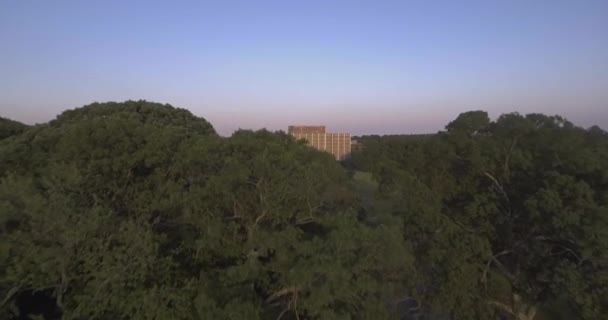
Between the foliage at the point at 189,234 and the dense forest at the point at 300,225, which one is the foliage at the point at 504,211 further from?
the foliage at the point at 189,234

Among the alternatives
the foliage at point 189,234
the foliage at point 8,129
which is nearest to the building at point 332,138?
the foliage at point 8,129

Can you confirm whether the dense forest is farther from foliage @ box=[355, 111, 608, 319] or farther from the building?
the building

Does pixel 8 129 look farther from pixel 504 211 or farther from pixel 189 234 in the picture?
pixel 504 211

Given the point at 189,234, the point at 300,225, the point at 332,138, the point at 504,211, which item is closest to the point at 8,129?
the point at 189,234

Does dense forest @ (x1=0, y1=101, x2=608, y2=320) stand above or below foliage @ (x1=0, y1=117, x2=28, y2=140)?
below

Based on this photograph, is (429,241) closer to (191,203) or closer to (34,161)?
(191,203)

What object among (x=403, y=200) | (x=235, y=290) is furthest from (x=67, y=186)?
(x=403, y=200)

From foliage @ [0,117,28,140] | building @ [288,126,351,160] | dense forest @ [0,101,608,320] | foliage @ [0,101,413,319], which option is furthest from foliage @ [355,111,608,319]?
building @ [288,126,351,160]

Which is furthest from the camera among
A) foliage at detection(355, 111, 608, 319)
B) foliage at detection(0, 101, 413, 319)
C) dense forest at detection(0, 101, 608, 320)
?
foliage at detection(355, 111, 608, 319)
